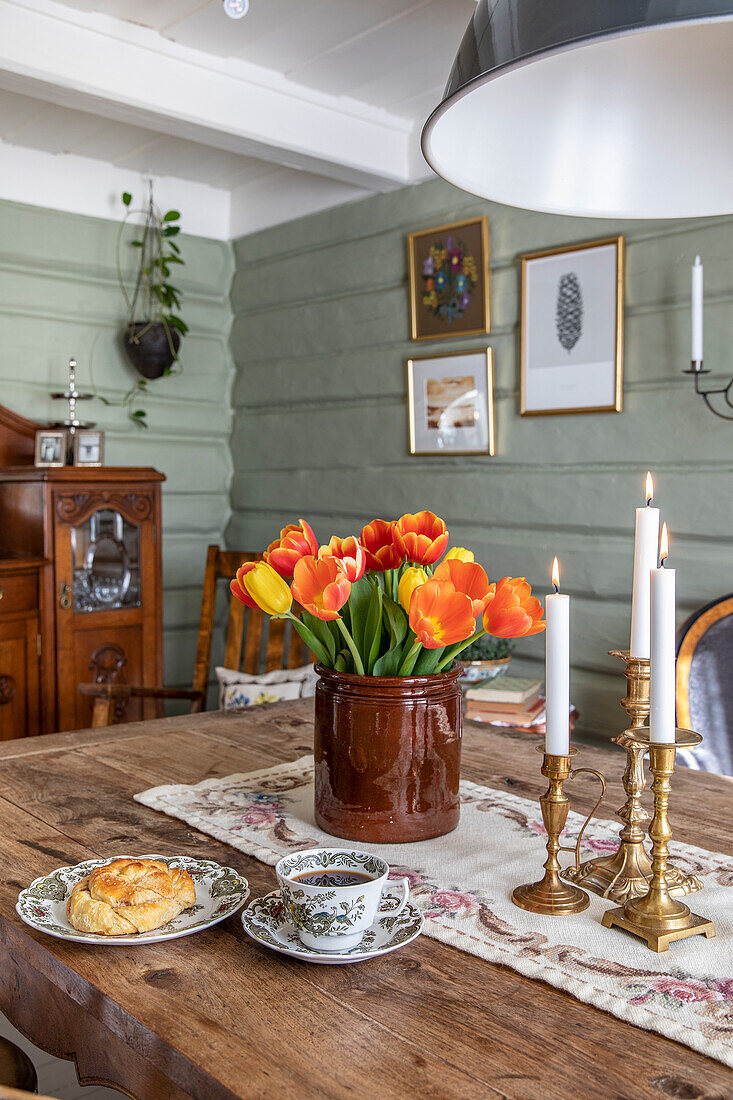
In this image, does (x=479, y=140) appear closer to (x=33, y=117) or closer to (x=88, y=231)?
(x=33, y=117)

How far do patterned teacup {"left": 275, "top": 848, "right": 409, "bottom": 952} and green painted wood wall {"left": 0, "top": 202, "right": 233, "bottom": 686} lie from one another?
2.89 meters

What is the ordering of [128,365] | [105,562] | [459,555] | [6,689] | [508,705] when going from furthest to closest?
[128,365], [105,562], [6,689], [508,705], [459,555]

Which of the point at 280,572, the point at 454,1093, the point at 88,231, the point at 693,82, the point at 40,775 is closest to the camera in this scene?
the point at 454,1093

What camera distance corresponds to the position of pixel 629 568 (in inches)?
108

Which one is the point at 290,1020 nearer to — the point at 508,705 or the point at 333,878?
the point at 333,878

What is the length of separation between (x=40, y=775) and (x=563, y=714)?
0.90m

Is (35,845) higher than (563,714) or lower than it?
lower

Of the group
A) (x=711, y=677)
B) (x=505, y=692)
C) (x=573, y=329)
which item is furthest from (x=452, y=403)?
(x=711, y=677)

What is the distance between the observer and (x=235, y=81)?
9.28 ft

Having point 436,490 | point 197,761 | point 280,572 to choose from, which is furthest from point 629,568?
point 280,572

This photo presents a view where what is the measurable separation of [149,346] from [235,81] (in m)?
1.08

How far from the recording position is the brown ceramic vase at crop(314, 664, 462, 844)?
117 cm

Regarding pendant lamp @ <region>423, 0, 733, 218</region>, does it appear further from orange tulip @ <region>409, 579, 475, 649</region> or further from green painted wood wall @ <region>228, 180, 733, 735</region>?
green painted wood wall @ <region>228, 180, 733, 735</region>

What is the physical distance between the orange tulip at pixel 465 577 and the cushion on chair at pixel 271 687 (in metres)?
1.53
